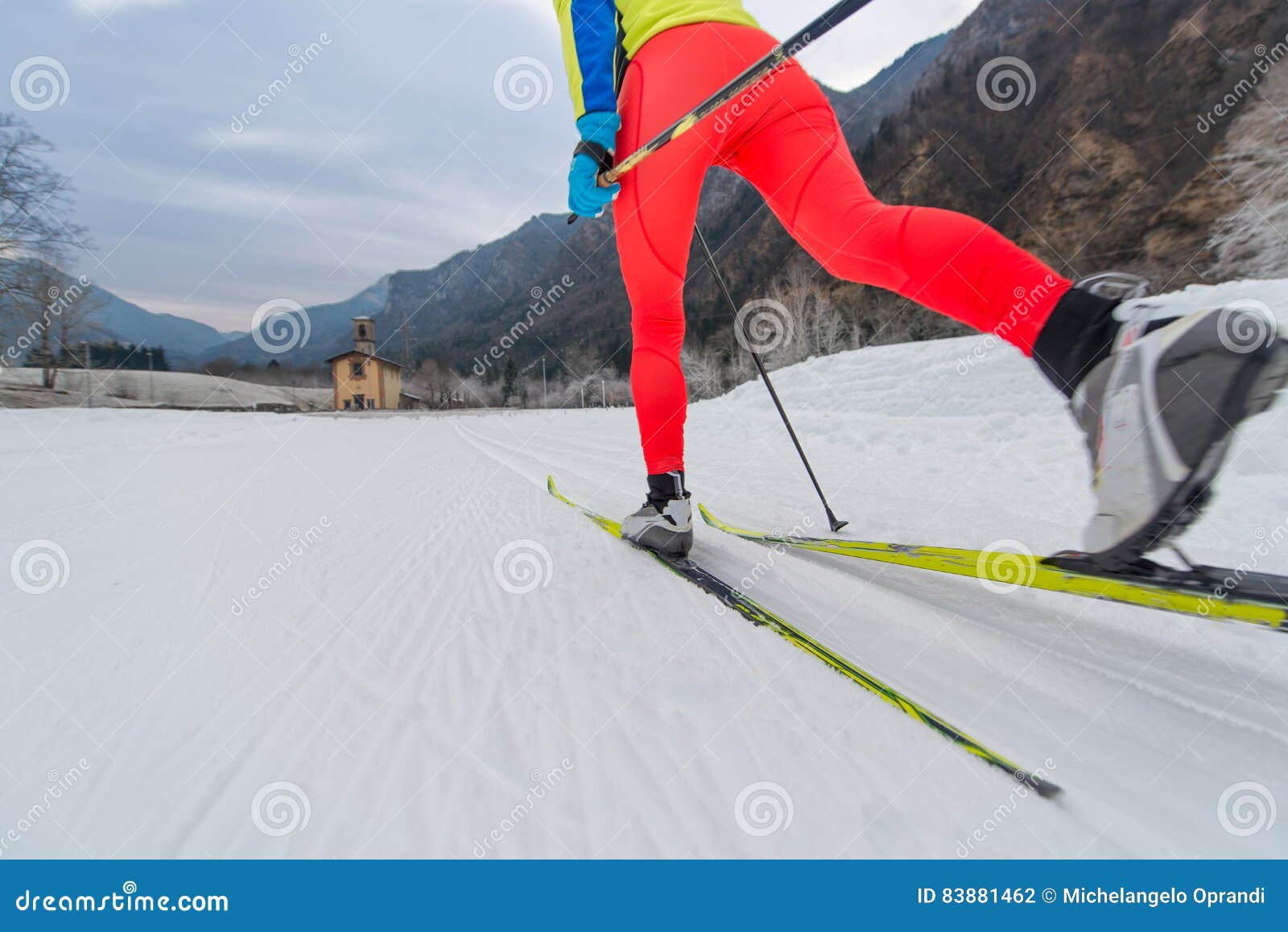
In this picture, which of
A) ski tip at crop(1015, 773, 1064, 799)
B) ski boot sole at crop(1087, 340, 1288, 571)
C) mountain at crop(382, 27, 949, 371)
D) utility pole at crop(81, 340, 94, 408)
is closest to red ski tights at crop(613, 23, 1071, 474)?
ski boot sole at crop(1087, 340, 1288, 571)

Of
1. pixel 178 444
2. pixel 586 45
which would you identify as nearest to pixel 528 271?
pixel 178 444

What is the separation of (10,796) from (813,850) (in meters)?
1.04

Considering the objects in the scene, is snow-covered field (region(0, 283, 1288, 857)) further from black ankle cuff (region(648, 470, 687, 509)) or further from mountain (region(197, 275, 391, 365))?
mountain (region(197, 275, 391, 365))

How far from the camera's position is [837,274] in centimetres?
152

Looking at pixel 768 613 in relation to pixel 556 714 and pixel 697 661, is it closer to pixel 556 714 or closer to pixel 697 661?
pixel 697 661

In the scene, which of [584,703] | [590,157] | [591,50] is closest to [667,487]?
[584,703]

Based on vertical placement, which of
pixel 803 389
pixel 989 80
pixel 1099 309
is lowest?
pixel 1099 309

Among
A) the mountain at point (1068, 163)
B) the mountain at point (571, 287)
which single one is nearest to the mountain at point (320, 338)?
the mountain at point (1068, 163)

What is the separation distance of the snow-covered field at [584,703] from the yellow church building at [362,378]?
1008 inches

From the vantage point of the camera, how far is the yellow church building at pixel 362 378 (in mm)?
27109

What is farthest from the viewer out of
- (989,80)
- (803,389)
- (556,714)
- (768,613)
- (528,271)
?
(528,271)

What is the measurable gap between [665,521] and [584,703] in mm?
859

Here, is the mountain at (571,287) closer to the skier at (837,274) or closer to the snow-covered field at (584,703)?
the skier at (837,274)

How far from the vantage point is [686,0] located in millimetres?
1581
